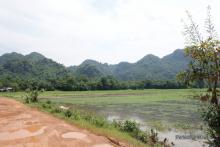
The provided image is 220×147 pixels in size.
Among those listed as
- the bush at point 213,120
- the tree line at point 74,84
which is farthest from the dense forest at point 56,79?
the bush at point 213,120

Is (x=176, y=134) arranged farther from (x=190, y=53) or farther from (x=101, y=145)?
(x=190, y=53)

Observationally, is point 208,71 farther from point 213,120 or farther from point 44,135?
point 44,135

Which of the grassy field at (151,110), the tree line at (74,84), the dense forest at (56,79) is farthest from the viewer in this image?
the dense forest at (56,79)

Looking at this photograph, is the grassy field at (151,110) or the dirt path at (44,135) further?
the grassy field at (151,110)

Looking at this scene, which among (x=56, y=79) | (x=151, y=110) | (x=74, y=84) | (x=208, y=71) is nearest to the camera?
(x=208, y=71)

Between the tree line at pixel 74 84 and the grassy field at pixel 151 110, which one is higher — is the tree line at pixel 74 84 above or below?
above

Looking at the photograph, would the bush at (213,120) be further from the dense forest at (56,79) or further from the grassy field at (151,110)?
the dense forest at (56,79)

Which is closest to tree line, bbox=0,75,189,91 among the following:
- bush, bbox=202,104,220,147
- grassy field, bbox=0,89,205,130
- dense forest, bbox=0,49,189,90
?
dense forest, bbox=0,49,189,90

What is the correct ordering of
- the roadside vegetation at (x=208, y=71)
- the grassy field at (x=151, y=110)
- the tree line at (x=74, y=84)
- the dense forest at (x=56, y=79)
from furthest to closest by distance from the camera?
the dense forest at (x=56, y=79) < the tree line at (x=74, y=84) < the grassy field at (x=151, y=110) < the roadside vegetation at (x=208, y=71)

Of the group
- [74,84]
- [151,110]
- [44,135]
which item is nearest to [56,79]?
[74,84]

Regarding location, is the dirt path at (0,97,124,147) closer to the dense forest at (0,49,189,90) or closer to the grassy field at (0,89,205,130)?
the grassy field at (0,89,205,130)

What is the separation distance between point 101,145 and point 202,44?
15.8 ft

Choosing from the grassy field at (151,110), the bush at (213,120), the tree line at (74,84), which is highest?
the tree line at (74,84)

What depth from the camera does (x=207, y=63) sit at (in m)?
7.88
